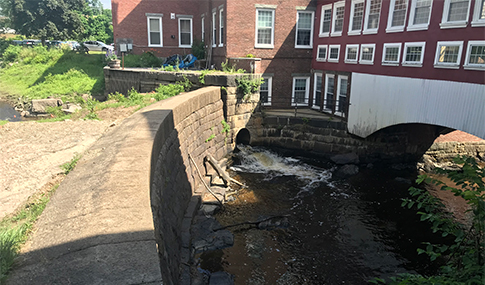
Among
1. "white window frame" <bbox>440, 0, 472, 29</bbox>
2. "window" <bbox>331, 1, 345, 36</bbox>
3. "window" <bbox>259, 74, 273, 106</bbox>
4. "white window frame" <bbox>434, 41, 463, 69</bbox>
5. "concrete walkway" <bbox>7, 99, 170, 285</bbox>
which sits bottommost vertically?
"concrete walkway" <bbox>7, 99, 170, 285</bbox>

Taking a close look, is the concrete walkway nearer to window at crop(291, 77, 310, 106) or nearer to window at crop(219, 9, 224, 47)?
window at crop(291, 77, 310, 106)

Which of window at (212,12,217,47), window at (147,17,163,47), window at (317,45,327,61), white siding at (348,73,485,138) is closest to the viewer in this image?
white siding at (348,73,485,138)

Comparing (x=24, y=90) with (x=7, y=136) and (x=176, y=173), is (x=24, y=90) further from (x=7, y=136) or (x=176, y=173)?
(x=176, y=173)

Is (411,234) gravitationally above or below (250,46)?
below

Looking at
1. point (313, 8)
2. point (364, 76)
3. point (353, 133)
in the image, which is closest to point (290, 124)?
point (353, 133)

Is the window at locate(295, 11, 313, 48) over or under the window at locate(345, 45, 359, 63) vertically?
over

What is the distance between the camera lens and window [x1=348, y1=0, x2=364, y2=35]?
15.4 metres

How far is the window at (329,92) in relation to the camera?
57.1 ft

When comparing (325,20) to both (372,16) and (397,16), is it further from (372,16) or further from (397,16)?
(397,16)

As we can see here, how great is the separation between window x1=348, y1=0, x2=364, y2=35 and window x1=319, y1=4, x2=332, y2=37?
5.79 feet

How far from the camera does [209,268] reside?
7719 mm

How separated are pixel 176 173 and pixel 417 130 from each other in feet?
38.1

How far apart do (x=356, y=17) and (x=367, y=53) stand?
6.51 feet

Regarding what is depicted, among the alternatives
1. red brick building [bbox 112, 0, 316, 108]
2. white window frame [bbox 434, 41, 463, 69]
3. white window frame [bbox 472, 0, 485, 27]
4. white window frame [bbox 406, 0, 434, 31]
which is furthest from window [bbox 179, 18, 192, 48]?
white window frame [bbox 472, 0, 485, 27]
